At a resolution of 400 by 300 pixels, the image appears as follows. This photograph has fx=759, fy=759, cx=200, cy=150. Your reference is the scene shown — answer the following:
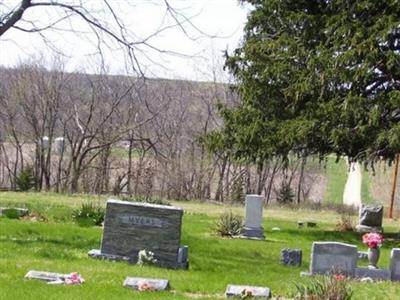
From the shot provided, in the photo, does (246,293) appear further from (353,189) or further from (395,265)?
(353,189)

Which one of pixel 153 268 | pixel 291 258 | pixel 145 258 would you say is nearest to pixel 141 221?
pixel 145 258

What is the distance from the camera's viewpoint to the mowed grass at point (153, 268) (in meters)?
9.42

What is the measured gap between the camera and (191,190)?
156 ft

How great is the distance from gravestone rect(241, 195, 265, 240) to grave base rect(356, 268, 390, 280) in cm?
659

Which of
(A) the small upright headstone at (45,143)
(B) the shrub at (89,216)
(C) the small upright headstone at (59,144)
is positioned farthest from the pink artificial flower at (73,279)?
(A) the small upright headstone at (45,143)

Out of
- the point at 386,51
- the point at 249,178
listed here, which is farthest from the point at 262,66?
the point at 249,178

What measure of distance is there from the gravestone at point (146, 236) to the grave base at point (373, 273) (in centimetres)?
300

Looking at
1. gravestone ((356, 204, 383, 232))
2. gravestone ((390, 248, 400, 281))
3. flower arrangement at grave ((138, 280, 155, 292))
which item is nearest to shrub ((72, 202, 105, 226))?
gravestone ((390, 248, 400, 281))

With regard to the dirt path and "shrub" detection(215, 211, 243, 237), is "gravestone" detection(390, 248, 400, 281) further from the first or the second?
the dirt path

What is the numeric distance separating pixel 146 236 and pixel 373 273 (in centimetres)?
397

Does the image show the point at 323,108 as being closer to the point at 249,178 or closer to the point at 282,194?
the point at 282,194

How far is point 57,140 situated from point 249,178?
12982 millimetres

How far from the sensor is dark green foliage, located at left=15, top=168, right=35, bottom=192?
4038cm

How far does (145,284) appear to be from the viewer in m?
9.69
